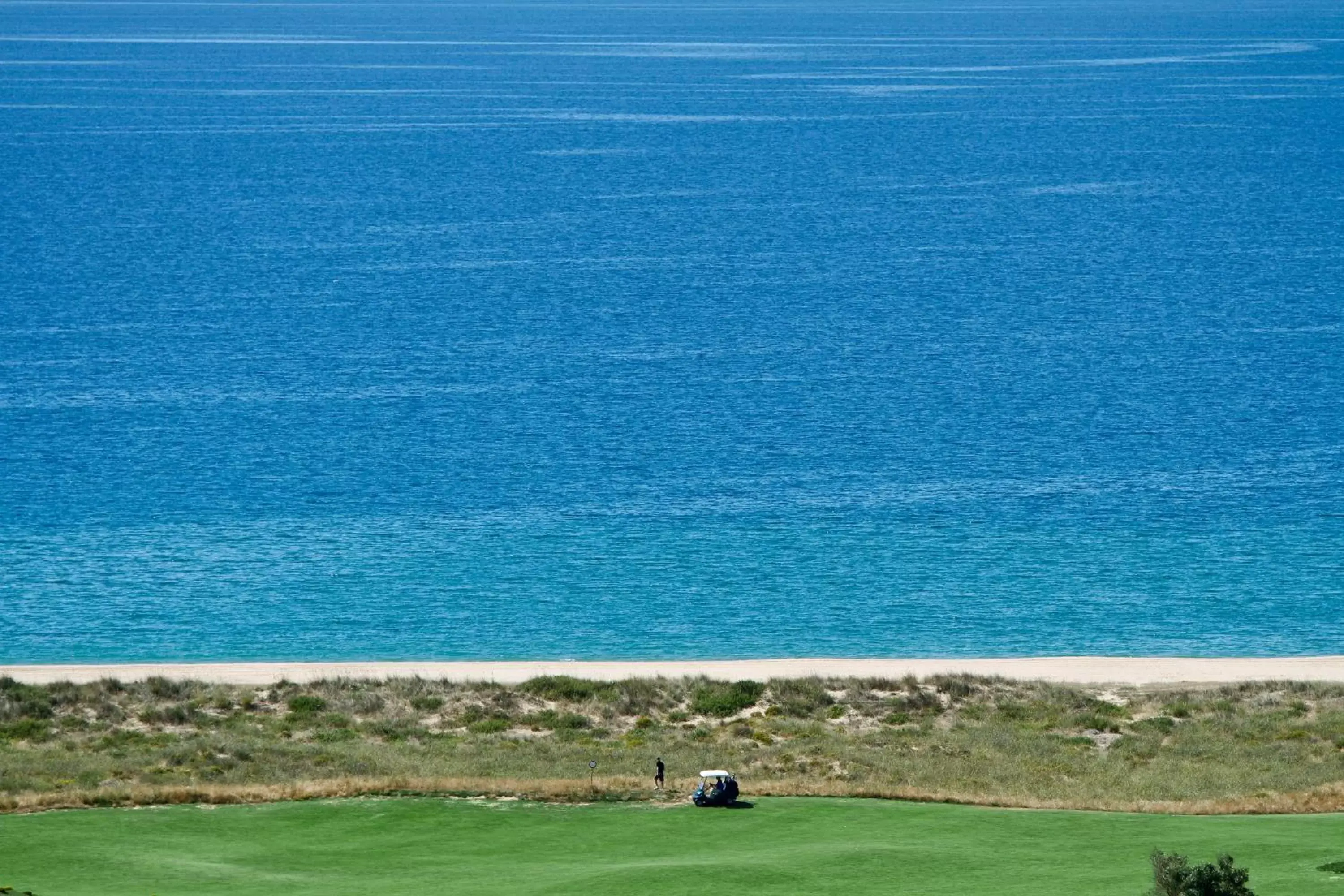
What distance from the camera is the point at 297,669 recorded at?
5047 centimetres

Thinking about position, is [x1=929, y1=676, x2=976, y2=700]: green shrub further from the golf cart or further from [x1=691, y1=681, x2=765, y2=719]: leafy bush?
the golf cart

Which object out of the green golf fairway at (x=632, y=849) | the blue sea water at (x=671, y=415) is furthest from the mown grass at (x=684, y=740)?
the blue sea water at (x=671, y=415)

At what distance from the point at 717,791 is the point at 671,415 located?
52486mm

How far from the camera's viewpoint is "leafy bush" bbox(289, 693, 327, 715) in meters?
44.3

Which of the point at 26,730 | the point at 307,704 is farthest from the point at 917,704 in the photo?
the point at 26,730

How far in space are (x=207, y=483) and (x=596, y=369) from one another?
25522 millimetres

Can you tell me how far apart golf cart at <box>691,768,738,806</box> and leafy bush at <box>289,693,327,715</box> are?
1351 cm

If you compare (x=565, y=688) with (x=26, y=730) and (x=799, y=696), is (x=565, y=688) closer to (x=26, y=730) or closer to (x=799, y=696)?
(x=799, y=696)

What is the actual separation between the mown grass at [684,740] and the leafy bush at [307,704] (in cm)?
5

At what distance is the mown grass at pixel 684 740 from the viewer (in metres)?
35.6

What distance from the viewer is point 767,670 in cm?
5006

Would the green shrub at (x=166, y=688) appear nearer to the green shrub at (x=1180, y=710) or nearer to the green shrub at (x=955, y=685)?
the green shrub at (x=955, y=685)

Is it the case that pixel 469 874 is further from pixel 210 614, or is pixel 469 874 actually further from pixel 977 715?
pixel 210 614

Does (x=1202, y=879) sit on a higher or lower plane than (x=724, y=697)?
lower
